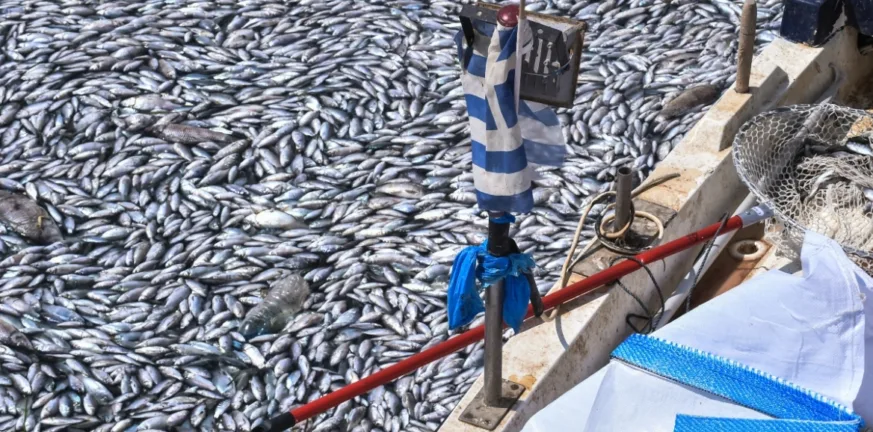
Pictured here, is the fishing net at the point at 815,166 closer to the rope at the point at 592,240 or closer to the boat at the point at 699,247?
the boat at the point at 699,247

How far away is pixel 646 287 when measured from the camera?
4789 millimetres

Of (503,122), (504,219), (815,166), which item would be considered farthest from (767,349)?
(815,166)

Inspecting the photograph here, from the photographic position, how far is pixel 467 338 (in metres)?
4.28

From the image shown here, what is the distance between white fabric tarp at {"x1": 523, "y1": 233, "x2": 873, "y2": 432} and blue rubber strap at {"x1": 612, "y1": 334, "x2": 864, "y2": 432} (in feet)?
0.11

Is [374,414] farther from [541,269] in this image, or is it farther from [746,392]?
[746,392]

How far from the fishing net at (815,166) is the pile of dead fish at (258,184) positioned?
3.53 feet

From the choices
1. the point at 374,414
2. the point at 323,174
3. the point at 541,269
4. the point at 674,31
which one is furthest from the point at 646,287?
the point at 674,31

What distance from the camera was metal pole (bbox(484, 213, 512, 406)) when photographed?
3.40 m

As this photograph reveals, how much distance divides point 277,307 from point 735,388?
2689mm

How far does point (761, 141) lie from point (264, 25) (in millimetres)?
4394

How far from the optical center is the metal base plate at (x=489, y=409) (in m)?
3.82

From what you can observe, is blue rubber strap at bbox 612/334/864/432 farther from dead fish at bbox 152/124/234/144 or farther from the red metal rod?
dead fish at bbox 152/124/234/144

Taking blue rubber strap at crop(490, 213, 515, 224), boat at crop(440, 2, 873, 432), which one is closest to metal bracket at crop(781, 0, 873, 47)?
boat at crop(440, 2, 873, 432)

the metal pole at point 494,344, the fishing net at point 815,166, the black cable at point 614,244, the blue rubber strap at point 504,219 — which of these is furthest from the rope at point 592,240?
the blue rubber strap at point 504,219
